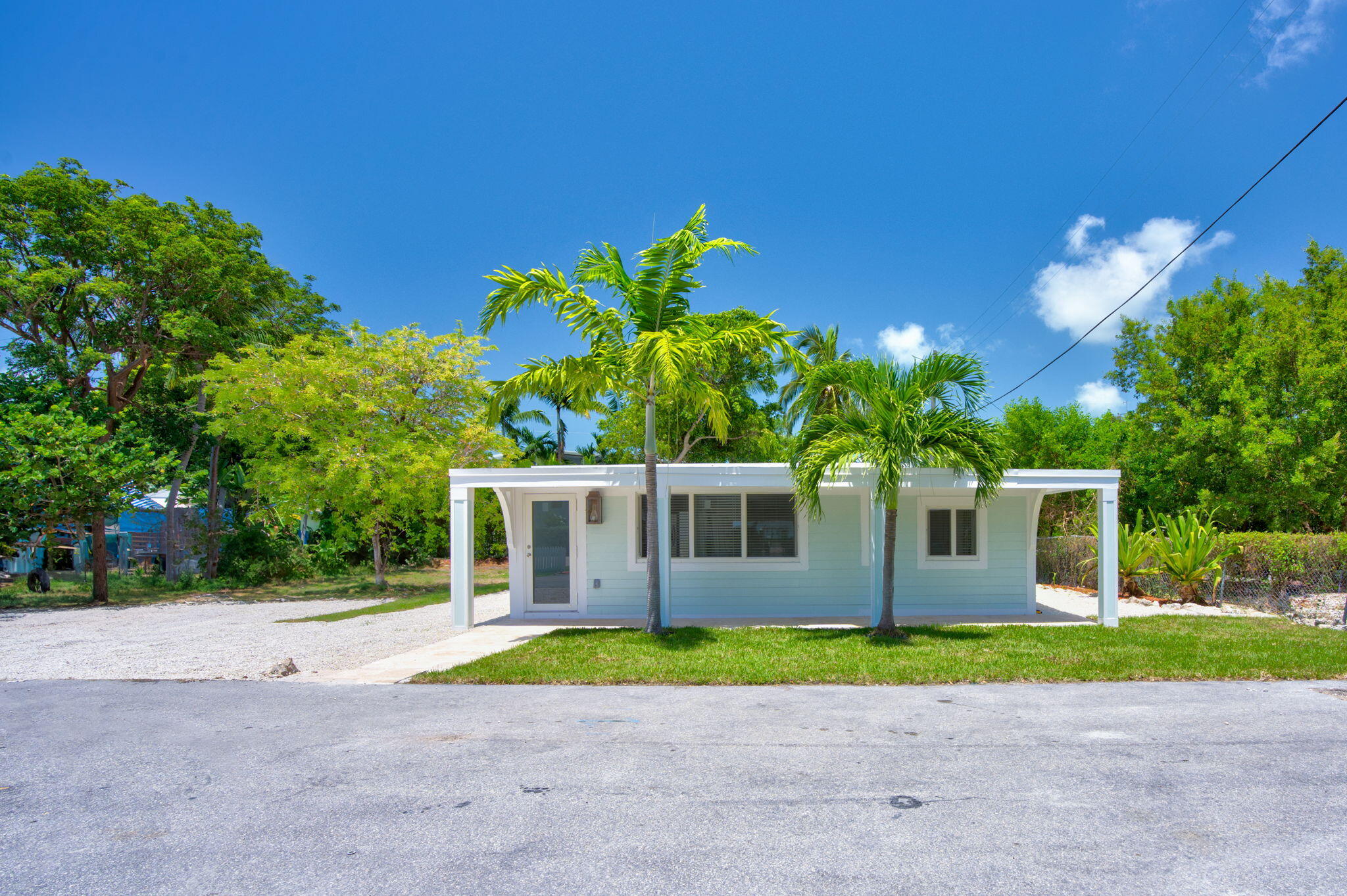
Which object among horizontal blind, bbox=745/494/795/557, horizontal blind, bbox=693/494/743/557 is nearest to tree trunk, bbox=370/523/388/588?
horizontal blind, bbox=693/494/743/557

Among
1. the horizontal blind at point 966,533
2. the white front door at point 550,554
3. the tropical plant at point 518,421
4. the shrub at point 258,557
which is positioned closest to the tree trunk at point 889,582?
the horizontal blind at point 966,533

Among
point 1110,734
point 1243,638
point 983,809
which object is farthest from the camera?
point 1243,638

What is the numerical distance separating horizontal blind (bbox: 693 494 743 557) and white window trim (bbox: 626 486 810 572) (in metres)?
0.07

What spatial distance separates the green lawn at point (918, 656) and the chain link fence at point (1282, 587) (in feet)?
5.92

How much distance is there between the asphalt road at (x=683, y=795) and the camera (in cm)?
365

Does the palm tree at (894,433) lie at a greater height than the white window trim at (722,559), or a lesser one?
greater

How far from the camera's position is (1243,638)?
10680 millimetres

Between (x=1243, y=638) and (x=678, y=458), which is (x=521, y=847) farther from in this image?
(x=678, y=458)

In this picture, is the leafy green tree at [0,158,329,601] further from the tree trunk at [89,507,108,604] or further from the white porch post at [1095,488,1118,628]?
the white porch post at [1095,488,1118,628]

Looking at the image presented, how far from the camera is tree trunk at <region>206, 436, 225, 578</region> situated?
75.8 feet

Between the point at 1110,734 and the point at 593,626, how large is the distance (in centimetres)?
790

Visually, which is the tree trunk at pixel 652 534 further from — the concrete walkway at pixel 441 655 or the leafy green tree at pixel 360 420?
the leafy green tree at pixel 360 420

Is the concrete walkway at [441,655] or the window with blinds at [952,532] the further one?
the window with blinds at [952,532]

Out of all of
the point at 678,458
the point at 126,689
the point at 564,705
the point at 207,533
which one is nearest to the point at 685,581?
the point at 564,705
